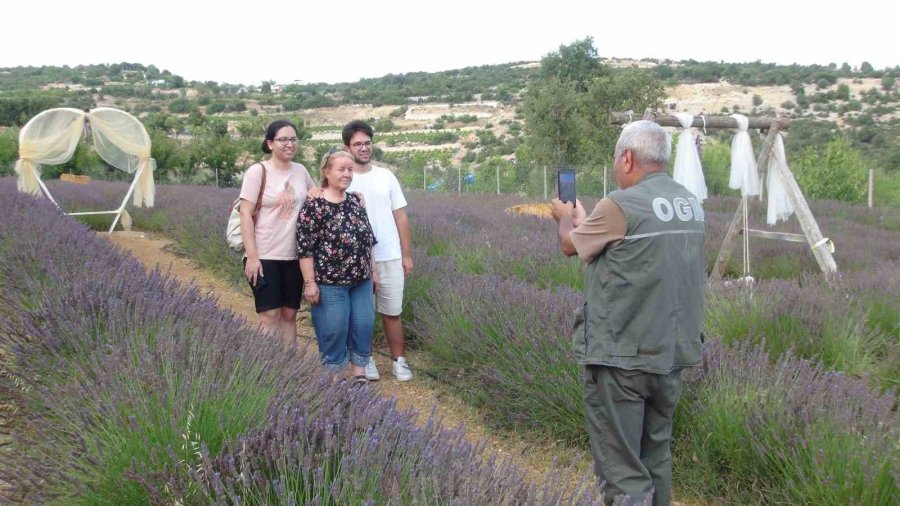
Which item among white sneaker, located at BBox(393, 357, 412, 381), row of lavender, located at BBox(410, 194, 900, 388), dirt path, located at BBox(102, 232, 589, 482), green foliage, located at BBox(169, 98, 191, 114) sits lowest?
dirt path, located at BBox(102, 232, 589, 482)

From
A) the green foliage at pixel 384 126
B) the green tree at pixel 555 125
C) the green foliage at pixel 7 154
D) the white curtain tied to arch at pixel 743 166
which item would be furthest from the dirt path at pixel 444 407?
the green foliage at pixel 384 126

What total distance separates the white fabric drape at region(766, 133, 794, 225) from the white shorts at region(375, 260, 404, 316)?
12.2 feet

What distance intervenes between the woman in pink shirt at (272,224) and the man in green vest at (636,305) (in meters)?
1.94

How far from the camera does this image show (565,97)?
836 inches

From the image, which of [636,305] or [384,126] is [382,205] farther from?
[384,126]

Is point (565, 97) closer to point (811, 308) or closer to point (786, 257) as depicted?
point (786, 257)

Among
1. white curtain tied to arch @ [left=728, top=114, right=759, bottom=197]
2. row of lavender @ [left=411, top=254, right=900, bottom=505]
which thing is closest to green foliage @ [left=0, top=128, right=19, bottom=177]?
white curtain tied to arch @ [left=728, top=114, right=759, bottom=197]

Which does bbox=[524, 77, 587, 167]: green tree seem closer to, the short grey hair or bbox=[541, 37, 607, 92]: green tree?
bbox=[541, 37, 607, 92]: green tree

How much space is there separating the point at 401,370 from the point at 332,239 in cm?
116

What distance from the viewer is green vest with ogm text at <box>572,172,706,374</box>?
241 cm

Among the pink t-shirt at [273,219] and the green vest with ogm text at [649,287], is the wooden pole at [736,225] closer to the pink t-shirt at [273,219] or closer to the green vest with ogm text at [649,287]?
the pink t-shirt at [273,219]

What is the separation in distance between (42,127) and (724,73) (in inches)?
2781

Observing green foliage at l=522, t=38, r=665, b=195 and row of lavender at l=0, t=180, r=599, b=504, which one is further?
green foliage at l=522, t=38, r=665, b=195

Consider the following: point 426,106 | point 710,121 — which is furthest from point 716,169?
point 426,106
